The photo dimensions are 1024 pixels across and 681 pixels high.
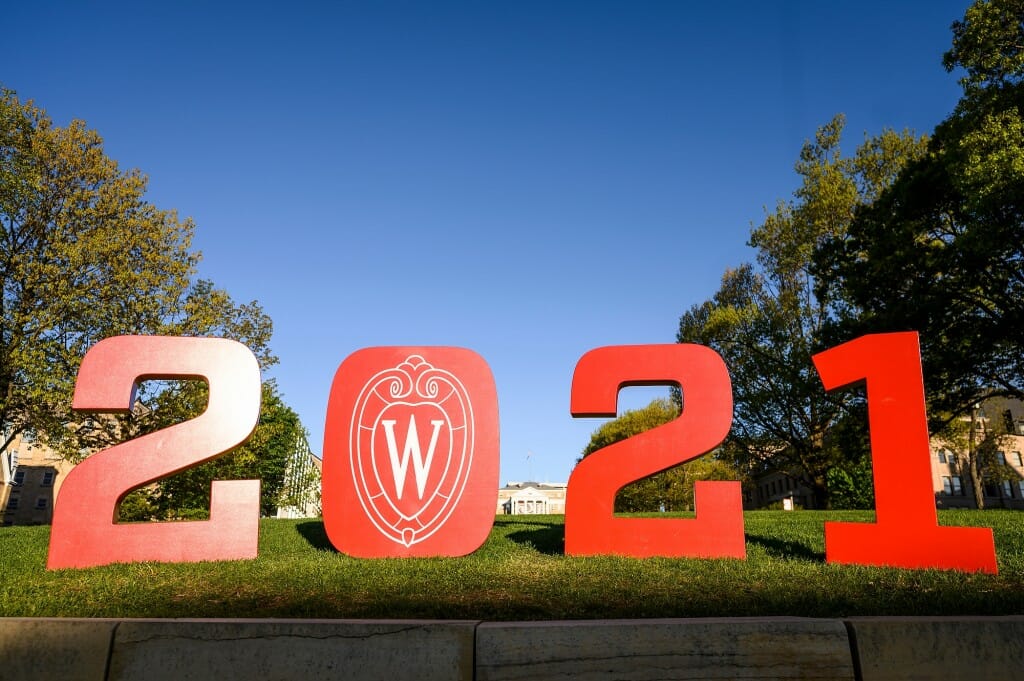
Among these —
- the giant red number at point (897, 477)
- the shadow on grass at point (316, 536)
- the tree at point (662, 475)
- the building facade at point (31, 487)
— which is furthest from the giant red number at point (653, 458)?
the building facade at point (31, 487)

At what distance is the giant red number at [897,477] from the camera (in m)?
8.17

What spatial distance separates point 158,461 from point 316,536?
3.55 meters

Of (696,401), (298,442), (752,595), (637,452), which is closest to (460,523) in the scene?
(637,452)

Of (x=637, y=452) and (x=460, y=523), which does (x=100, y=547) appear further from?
(x=637, y=452)

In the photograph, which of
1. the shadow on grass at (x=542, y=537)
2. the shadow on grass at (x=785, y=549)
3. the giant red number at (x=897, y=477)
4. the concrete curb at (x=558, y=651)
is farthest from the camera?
the shadow on grass at (x=542, y=537)

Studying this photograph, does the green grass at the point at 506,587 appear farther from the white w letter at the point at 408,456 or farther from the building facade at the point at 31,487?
the building facade at the point at 31,487

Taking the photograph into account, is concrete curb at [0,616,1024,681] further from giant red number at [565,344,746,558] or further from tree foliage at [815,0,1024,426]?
tree foliage at [815,0,1024,426]

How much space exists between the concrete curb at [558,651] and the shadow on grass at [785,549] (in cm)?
434

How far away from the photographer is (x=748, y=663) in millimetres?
4383

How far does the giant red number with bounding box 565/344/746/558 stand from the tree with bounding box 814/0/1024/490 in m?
11.5

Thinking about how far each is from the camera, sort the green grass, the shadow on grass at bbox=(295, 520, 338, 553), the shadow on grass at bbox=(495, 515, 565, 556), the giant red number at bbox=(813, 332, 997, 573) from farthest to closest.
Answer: the shadow on grass at bbox=(295, 520, 338, 553)
the shadow on grass at bbox=(495, 515, 565, 556)
the giant red number at bbox=(813, 332, 997, 573)
the green grass

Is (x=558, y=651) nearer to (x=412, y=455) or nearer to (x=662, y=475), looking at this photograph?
(x=412, y=455)

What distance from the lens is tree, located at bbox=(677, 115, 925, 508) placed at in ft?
91.2

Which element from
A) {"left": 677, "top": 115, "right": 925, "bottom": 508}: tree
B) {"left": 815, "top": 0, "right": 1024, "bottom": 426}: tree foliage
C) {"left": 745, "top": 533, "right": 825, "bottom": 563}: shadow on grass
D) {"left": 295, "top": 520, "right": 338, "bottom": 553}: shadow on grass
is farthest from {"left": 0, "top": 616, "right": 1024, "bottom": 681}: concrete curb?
{"left": 677, "top": 115, "right": 925, "bottom": 508}: tree
